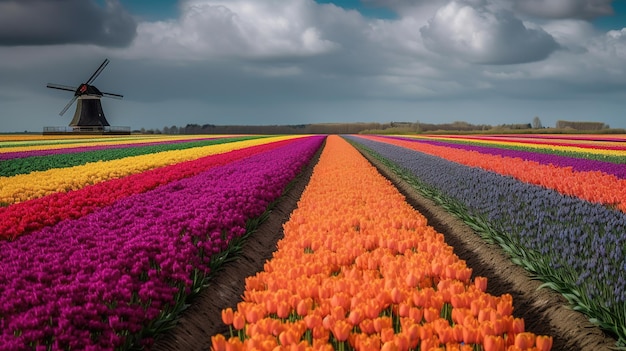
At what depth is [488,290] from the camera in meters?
7.32

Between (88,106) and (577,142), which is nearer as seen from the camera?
(577,142)

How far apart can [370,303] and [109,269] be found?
2657mm

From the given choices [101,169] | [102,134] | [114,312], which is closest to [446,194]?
[114,312]

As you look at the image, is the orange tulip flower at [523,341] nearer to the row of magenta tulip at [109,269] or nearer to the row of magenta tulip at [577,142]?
the row of magenta tulip at [109,269]

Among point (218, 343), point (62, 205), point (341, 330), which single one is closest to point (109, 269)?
point (218, 343)

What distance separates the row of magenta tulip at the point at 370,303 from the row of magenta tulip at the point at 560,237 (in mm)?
841

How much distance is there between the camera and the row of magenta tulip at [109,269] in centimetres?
432

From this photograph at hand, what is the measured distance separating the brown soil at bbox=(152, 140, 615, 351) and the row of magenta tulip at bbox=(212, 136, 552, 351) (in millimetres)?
555

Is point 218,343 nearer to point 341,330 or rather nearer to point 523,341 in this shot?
point 341,330

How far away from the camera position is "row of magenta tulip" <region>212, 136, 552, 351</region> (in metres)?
3.91

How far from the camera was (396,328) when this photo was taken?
186 inches

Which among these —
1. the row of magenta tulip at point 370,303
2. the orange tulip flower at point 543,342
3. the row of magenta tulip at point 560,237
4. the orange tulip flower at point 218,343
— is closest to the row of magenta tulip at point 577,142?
the row of magenta tulip at point 560,237

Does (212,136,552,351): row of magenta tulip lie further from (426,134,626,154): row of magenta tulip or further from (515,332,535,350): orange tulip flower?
(426,134,626,154): row of magenta tulip

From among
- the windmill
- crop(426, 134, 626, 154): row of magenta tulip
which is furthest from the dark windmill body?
crop(426, 134, 626, 154): row of magenta tulip
